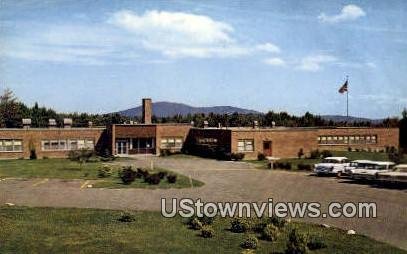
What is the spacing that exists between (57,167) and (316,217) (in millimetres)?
26530

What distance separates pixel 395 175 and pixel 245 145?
2192 cm

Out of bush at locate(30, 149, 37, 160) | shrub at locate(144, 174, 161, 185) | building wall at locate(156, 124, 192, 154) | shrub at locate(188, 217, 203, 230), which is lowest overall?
shrub at locate(188, 217, 203, 230)

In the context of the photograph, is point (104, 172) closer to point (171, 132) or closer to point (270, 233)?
point (270, 233)

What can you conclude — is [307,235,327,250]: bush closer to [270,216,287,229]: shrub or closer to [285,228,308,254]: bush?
[285,228,308,254]: bush

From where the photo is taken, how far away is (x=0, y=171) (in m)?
37.2

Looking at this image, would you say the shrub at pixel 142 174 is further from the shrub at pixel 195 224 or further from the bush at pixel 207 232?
the bush at pixel 207 232

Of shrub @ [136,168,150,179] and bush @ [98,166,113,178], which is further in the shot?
bush @ [98,166,113,178]

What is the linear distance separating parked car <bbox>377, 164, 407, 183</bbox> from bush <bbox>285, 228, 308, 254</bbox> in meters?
15.0

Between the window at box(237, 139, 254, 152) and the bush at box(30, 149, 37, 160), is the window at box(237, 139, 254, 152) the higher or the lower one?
the higher one

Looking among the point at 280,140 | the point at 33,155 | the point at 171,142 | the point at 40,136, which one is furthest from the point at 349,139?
the point at 33,155

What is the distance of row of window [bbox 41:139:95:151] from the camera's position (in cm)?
5356

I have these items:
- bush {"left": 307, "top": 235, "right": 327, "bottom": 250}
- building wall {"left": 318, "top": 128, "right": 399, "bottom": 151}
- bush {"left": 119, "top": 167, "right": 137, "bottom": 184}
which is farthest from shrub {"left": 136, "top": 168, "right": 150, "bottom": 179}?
building wall {"left": 318, "top": 128, "right": 399, "bottom": 151}

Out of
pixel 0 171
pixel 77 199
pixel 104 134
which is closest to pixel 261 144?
pixel 104 134

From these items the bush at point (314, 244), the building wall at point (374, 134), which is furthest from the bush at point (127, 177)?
the building wall at point (374, 134)
